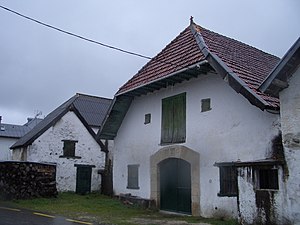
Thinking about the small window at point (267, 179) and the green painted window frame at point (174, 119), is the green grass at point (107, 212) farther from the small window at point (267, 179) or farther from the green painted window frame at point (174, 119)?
the green painted window frame at point (174, 119)

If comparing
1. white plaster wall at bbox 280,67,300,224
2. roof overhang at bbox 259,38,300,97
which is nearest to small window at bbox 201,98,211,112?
roof overhang at bbox 259,38,300,97

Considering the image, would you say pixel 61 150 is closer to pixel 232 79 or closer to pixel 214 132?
pixel 214 132

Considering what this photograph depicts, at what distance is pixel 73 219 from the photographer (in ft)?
35.6

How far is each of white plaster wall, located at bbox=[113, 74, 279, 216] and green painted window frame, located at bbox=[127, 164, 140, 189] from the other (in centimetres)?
33

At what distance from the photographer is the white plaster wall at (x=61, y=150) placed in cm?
2181

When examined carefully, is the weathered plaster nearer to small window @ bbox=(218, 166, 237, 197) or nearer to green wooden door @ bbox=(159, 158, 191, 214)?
small window @ bbox=(218, 166, 237, 197)

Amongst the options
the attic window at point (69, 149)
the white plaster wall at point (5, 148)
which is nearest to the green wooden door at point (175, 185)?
the attic window at point (69, 149)

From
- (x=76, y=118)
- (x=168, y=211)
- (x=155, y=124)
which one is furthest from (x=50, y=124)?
(x=168, y=211)

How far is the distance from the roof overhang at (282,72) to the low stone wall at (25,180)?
1178 cm

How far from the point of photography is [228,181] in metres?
11.2

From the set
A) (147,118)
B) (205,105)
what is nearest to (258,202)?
(205,105)

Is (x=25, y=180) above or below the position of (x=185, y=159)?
below

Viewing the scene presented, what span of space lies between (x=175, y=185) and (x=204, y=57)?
16.4 feet

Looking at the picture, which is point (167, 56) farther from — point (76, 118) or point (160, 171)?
point (76, 118)
